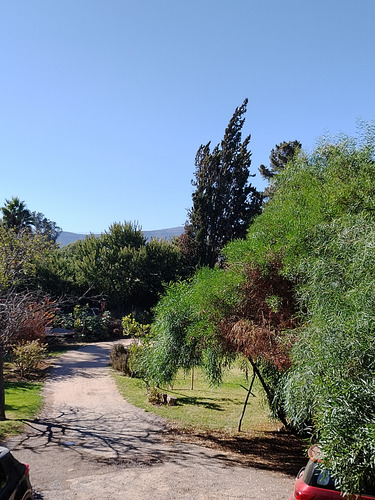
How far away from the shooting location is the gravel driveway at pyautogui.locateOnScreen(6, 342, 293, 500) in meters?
7.04

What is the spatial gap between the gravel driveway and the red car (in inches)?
81.5

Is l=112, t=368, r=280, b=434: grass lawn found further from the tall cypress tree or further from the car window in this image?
the tall cypress tree

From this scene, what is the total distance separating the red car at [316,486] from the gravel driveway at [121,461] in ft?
6.79

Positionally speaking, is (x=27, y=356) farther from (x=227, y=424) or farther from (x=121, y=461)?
(x=121, y=461)

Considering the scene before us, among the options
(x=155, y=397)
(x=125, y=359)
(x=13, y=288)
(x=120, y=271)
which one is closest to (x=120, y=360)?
(x=125, y=359)

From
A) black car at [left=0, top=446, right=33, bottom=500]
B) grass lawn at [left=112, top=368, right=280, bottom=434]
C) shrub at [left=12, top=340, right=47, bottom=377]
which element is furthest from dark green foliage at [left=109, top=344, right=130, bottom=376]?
black car at [left=0, top=446, right=33, bottom=500]

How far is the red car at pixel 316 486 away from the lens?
498 centimetres

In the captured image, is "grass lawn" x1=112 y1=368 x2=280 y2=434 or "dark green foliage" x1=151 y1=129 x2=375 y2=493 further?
"grass lawn" x1=112 y1=368 x2=280 y2=434

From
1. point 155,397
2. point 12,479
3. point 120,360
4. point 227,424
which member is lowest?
point 227,424

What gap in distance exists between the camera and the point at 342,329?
17.0ft

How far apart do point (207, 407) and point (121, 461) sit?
6.70 metres

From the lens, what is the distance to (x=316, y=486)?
16.6ft

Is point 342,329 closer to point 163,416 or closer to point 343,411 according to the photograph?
point 343,411

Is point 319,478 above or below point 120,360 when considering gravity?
above
